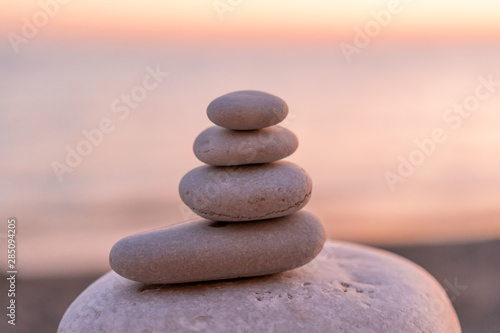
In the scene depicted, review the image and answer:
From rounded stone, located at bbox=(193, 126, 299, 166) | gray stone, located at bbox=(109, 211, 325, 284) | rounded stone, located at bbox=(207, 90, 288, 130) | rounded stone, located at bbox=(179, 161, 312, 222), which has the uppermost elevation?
rounded stone, located at bbox=(207, 90, 288, 130)

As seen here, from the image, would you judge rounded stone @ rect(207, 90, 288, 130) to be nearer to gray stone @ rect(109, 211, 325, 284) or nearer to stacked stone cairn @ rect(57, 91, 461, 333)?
stacked stone cairn @ rect(57, 91, 461, 333)

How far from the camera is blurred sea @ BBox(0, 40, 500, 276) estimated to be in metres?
8.84

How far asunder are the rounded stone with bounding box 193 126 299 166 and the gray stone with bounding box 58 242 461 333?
85cm

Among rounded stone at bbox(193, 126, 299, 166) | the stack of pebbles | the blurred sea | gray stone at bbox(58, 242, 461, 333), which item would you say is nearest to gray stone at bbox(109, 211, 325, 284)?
the stack of pebbles

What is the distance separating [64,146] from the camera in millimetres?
12898

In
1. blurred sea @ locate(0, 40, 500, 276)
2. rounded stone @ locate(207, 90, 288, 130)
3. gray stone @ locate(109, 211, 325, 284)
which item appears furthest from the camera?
blurred sea @ locate(0, 40, 500, 276)

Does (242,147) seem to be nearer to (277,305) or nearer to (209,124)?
(277,305)

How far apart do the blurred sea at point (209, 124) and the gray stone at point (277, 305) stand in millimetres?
4396

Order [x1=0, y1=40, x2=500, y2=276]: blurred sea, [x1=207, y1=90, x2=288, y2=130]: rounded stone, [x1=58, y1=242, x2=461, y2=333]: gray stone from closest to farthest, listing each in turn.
Result: [x1=58, y1=242, x2=461, y2=333]: gray stone → [x1=207, y1=90, x2=288, y2=130]: rounded stone → [x1=0, y1=40, x2=500, y2=276]: blurred sea

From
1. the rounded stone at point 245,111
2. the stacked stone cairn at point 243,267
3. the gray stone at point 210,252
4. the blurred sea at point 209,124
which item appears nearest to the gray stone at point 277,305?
the stacked stone cairn at point 243,267

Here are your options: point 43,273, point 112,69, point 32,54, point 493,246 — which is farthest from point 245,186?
point 32,54

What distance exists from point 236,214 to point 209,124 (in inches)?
413

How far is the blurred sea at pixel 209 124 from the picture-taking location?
8.84 meters

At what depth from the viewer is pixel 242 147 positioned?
338 centimetres
